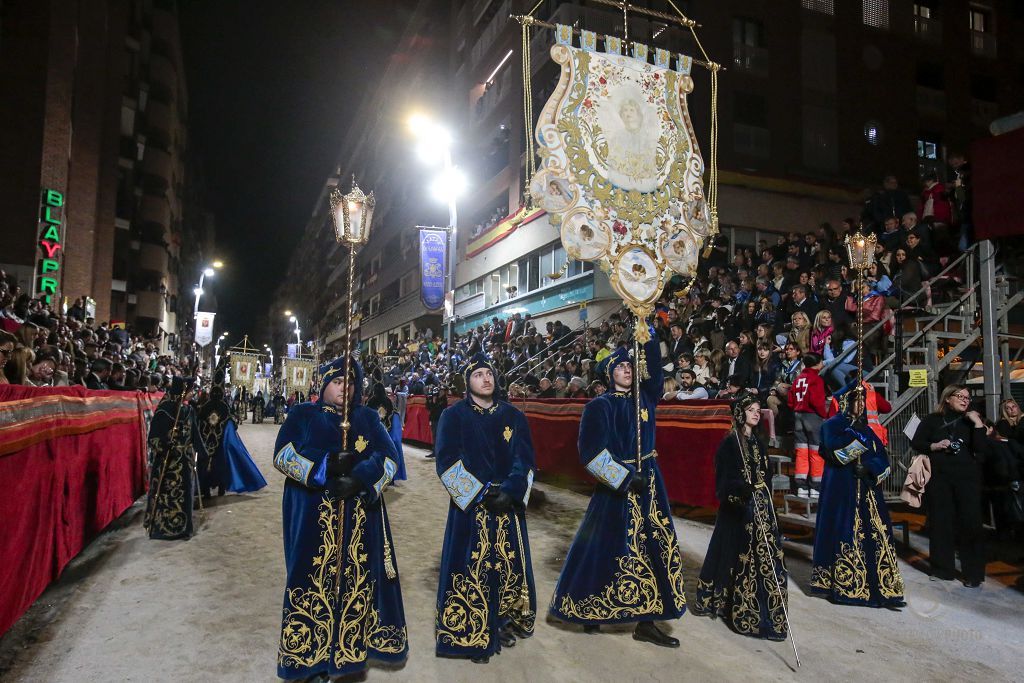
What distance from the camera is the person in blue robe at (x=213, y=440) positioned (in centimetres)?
1047

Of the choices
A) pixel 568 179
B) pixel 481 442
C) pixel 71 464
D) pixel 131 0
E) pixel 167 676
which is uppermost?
pixel 131 0

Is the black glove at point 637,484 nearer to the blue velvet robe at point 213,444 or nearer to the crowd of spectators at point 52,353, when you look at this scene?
the crowd of spectators at point 52,353

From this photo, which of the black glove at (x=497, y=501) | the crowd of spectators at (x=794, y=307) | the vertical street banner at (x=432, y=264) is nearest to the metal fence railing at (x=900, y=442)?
the crowd of spectators at (x=794, y=307)

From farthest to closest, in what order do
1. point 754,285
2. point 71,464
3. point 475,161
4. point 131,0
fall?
point 131,0, point 475,161, point 754,285, point 71,464

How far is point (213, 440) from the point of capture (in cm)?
1064

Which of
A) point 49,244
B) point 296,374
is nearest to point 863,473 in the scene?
point 49,244

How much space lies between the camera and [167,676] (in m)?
3.95

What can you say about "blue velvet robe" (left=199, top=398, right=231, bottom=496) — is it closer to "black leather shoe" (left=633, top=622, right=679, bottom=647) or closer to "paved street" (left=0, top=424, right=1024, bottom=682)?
"paved street" (left=0, top=424, right=1024, bottom=682)

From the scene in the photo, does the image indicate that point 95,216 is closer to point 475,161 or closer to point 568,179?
point 475,161

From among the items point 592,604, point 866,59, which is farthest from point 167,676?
point 866,59

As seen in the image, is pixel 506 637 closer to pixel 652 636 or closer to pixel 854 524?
pixel 652 636

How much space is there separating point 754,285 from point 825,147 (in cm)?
1369

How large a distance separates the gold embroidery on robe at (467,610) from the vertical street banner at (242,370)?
35.8m

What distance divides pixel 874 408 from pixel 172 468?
866 centimetres
